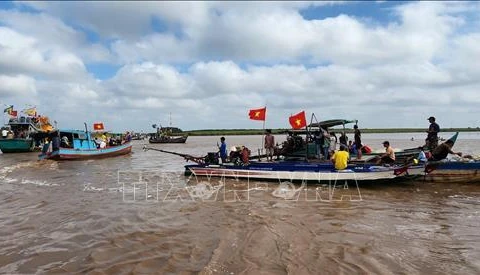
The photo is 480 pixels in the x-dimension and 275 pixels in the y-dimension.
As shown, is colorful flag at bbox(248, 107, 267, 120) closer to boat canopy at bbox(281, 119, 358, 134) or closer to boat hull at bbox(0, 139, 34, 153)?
boat canopy at bbox(281, 119, 358, 134)

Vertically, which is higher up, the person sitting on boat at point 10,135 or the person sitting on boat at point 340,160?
the person sitting on boat at point 10,135

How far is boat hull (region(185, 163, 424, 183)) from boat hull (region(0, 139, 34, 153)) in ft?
91.4

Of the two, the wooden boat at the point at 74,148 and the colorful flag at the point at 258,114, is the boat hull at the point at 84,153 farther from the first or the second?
the colorful flag at the point at 258,114

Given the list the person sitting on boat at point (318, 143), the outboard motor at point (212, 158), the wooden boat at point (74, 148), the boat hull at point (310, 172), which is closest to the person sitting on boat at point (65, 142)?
the wooden boat at point (74, 148)

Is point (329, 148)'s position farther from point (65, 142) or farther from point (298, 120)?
point (65, 142)

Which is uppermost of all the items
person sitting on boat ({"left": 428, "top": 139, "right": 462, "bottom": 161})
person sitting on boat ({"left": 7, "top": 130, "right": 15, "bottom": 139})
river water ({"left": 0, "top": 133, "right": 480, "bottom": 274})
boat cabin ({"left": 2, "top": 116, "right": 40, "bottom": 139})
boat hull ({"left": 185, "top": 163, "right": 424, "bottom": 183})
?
boat cabin ({"left": 2, "top": 116, "right": 40, "bottom": 139})

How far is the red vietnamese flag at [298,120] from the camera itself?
1514 cm

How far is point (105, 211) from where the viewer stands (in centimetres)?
1020

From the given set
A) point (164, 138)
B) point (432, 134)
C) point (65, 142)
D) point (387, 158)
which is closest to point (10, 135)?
point (65, 142)

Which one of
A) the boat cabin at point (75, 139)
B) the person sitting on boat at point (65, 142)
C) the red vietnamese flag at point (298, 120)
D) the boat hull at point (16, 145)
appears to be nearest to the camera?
the red vietnamese flag at point (298, 120)

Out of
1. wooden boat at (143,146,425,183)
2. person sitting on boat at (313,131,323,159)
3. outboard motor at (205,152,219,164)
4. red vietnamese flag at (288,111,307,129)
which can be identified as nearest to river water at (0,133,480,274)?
wooden boat at (143,146,425,183)

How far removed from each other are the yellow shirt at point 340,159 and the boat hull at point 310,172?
0.51ft

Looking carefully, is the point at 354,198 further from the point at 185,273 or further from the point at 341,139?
the point at 185,273

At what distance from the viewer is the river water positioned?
602 cm
